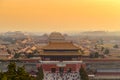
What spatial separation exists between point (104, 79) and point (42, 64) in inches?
215

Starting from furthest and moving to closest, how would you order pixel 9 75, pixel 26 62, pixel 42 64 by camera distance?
pixel 26 62 → pixel 42 64 → pixel 9 75

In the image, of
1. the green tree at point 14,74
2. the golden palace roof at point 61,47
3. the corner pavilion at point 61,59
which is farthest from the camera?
the golden palace roof at point 61,47

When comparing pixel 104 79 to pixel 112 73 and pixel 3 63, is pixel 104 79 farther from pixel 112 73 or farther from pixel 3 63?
pixel 3 63

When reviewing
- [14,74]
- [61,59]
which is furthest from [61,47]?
[14,74]

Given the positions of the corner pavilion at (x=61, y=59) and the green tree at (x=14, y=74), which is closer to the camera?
the green tree at (x=14, y=74)

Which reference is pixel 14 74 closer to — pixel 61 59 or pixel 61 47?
pixel 61 59

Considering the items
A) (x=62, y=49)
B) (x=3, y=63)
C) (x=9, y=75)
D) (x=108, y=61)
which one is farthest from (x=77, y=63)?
(x=9, y=75)

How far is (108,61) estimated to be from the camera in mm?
30500

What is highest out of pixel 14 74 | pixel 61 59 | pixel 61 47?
pixel 14 74

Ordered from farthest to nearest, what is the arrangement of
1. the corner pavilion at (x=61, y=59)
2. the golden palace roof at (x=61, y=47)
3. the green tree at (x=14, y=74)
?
1. the golden palace roof at (x=61, y=47)
2. the corner pavilion at (x=61, y=59)
3. the green tree at (x=14, y=74)

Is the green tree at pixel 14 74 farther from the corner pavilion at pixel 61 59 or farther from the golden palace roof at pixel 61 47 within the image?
the golden palace roof at pixel 61 47

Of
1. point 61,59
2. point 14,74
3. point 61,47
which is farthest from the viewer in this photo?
point 61,47

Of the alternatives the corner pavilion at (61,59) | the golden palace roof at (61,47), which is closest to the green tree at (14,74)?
the corner pavilion at (61,59)

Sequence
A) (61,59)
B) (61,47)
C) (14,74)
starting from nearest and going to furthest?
(14,74) → (61,59) → (61,47)
